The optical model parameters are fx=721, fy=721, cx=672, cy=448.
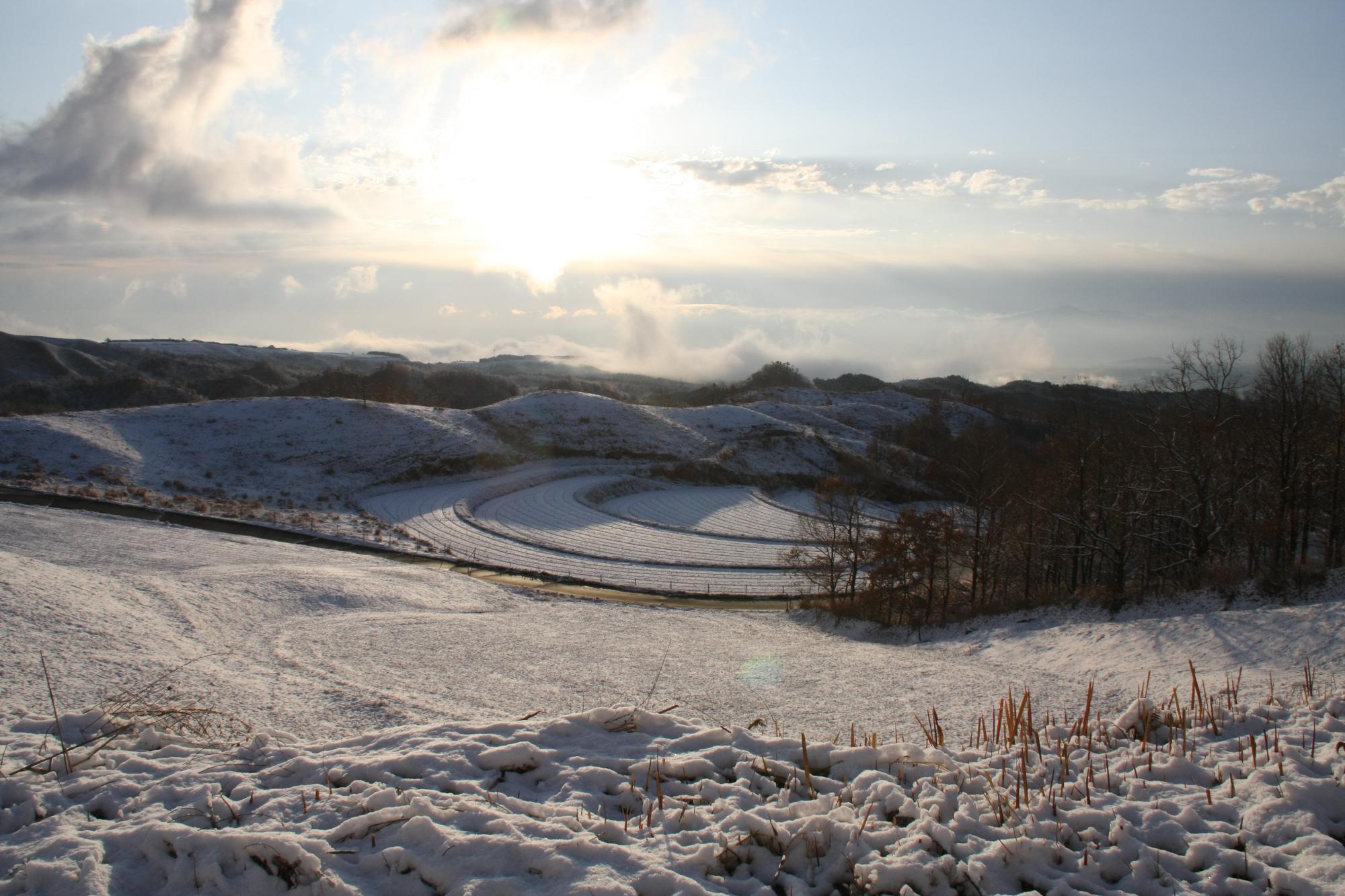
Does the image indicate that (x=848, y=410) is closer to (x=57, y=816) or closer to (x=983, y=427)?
(x=983, y=427)

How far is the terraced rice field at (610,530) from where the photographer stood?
3550 cm

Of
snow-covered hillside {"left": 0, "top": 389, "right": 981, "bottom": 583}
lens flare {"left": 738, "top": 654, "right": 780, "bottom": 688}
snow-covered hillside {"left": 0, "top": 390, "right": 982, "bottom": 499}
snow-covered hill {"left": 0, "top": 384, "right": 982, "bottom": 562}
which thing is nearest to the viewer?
lens flare {"left": 738, "top": 654, "right": 780, "bottom": 688}

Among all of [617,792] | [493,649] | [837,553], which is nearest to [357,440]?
[837,553]

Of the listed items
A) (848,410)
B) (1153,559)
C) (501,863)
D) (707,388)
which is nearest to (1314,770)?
(501,863)

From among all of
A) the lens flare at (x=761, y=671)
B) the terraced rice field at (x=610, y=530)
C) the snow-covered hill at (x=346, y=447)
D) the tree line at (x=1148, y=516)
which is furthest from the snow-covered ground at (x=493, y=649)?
the snow-covered hill at (x=346, y=447)

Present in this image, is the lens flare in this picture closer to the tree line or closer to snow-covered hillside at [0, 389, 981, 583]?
the tree line

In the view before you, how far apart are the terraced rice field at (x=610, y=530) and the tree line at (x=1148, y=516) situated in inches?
199

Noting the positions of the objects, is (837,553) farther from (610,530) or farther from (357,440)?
(357,440)

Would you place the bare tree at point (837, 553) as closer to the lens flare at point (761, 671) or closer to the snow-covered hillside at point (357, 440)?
the lens flare at point (761, 671)

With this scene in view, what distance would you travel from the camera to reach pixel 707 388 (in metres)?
154

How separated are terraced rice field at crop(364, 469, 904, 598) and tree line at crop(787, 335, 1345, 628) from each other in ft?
16.6

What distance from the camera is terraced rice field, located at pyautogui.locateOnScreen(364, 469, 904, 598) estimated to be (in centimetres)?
3550

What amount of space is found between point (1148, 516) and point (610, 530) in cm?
2822

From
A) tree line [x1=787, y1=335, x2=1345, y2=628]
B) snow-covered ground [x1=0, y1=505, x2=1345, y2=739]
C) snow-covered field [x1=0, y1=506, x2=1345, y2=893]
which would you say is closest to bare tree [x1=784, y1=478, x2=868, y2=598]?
tree line [x1=787, y1=335, x2=1345, y2=628]
